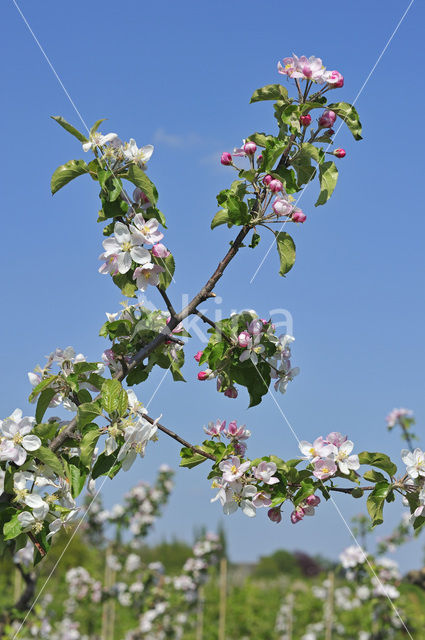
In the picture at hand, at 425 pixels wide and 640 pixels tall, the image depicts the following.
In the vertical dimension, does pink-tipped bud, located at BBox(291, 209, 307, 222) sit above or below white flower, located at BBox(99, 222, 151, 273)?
above

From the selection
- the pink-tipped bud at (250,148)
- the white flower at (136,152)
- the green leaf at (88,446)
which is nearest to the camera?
the green leaf at (88,446)

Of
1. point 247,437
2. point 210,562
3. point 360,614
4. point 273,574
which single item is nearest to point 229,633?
point 360,614

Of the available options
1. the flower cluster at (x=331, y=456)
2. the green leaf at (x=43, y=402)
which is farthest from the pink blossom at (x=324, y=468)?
the green leaf at (x=43, y=402)

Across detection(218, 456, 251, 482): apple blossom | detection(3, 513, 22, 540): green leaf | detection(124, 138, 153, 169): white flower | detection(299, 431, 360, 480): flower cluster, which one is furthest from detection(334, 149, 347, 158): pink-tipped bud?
detection(3, 513, 22, 540): green leaf

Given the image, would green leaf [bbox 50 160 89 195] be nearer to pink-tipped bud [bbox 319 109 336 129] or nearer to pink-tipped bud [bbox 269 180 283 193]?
pink-tipped bud [bbox 269 180 283 193]

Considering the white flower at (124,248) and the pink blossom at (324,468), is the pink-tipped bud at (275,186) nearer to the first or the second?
the white flower at (124,248)

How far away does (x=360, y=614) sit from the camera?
850cm

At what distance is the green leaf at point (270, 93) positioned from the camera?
2094 millimetres

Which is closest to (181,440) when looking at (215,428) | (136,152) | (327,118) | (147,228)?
(215,428)

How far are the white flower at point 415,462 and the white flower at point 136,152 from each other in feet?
3.93

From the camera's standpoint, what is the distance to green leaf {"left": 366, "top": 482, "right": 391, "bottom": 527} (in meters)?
1.91

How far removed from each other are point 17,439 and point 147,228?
2.34 ft

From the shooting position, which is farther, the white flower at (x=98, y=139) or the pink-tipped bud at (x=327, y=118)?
the pink-tipped bud at (x=327, y=118)

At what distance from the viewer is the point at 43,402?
2.00 metres
